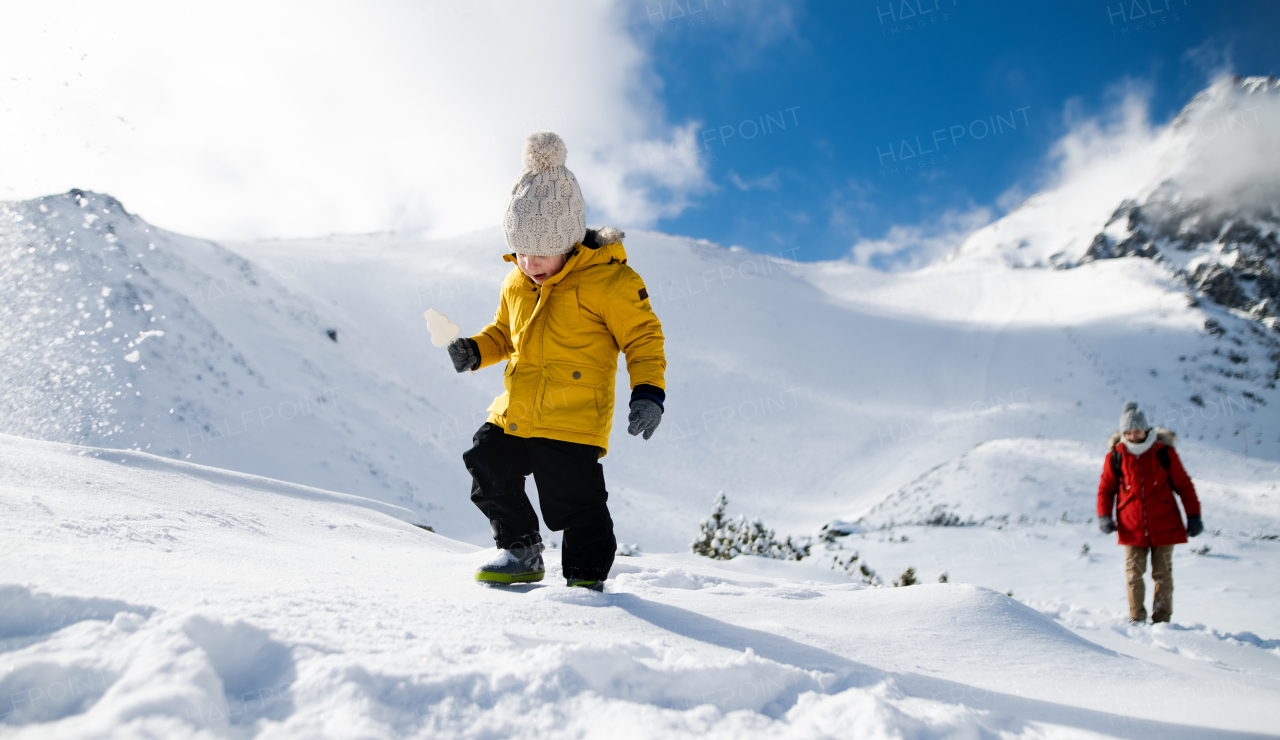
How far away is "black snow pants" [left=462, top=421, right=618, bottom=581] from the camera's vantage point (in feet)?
8.23

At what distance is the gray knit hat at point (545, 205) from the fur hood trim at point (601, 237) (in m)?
0.04

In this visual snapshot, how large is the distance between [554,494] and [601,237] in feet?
4.03

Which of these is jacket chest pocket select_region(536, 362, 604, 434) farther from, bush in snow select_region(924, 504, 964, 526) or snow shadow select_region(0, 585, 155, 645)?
bush in snow select_region(924, 504, 964, 526)

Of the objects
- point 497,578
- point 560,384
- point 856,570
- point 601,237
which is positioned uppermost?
point 601,237

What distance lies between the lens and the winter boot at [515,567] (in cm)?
245

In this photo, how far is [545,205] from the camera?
105 inches

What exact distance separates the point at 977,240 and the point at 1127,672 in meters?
127

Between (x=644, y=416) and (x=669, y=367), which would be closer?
(x=644, y=416)

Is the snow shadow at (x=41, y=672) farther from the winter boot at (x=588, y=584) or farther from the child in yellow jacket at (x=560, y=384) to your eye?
the winter boot at (x=588, y=584)

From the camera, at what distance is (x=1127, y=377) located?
20.7m

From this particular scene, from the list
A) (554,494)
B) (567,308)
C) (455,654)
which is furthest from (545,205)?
(455,654)

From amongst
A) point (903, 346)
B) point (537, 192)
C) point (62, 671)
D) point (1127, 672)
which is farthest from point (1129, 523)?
point (903, 346)

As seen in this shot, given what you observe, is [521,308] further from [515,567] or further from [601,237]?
[515,567]

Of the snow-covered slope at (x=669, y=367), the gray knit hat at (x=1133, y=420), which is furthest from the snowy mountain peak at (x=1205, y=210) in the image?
the gray knit hat at (x=1133, y=420)
